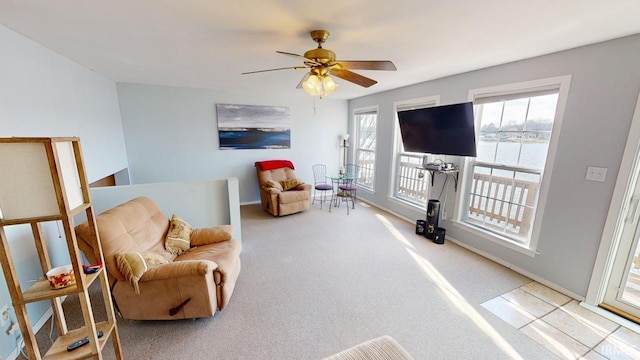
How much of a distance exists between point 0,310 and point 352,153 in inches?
207

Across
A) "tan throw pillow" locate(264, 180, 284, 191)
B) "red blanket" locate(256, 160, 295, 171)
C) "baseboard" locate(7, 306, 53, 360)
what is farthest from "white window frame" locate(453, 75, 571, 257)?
"baseboard" locate(7, 306, 53, 360)

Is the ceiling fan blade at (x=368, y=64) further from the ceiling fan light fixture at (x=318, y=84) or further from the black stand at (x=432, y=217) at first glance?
the black stand at (x=432, y=217)

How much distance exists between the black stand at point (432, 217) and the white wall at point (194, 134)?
9.45 ft

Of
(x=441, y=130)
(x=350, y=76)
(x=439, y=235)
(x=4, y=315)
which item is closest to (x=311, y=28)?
(x=350, y=76)

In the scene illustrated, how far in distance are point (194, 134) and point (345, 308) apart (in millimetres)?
4030

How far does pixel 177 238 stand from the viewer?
2.42m

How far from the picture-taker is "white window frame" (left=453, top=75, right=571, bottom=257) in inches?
89.8

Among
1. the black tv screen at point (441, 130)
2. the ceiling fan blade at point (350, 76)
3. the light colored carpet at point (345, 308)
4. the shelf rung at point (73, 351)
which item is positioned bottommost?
the light colored carpet at point (345, 308)

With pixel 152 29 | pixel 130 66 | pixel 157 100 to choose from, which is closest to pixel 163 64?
pixel 130 66

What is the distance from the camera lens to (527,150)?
263cm

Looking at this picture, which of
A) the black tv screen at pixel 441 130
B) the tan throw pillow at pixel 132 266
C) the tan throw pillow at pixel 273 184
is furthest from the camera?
the tan throw pillow at pixel 273 184

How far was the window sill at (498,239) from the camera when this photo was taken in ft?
8.55

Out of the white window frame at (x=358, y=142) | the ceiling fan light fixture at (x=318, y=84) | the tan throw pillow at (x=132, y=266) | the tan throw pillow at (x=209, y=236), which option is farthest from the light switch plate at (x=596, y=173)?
the tan throw pillow at (x=132, y=266)

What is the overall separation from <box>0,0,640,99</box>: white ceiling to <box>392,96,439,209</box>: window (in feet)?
4.66
